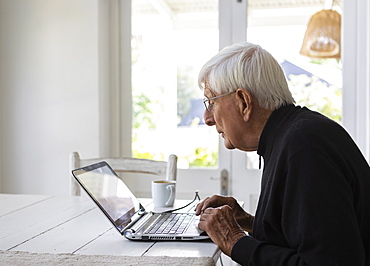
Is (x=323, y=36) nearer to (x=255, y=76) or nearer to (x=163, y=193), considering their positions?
(x=163, y=193)

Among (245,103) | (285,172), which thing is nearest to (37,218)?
(245,103)

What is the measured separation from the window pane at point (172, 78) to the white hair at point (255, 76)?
181 cm

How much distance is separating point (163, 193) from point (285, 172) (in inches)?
26.9

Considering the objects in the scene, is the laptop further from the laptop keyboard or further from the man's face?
the man's face

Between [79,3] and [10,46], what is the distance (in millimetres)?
511

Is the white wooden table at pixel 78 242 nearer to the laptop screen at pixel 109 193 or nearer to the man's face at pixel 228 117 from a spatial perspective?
the laptop screen at pixel 109 193

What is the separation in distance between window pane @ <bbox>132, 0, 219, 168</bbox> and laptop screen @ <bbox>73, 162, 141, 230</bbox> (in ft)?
4.90

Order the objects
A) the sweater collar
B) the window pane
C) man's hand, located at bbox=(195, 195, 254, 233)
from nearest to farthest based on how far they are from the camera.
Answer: the sweater collar → man's hand, located at bbox=(195, 195, 254, 233) → the window pane

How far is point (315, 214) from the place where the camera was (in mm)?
1094

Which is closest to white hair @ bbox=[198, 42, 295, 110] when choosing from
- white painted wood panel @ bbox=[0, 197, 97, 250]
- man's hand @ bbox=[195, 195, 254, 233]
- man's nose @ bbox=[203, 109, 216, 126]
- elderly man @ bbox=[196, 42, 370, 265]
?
elderly man @ bbox=[196, 42, 370, 265]

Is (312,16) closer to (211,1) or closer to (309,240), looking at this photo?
(211,1)

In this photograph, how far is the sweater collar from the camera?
4.48 ft

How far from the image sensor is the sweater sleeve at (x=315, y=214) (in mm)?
1077

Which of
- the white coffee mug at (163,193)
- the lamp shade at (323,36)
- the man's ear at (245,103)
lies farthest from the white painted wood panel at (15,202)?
the lamp shade at (323,36)
